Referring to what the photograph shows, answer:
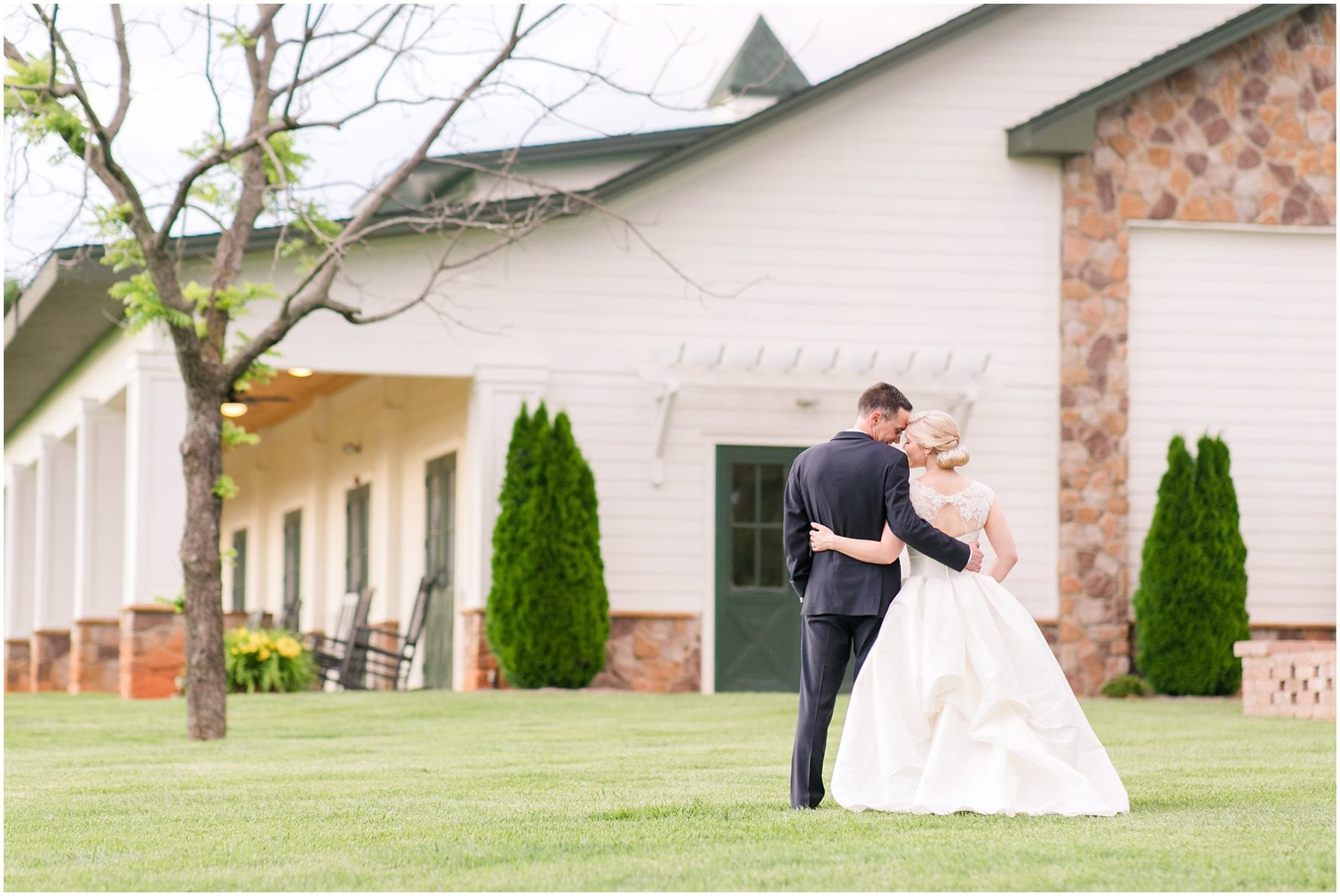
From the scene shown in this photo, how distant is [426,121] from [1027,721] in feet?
21.2

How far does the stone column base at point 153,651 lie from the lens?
47.5ft

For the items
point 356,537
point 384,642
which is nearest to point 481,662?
point 384,642

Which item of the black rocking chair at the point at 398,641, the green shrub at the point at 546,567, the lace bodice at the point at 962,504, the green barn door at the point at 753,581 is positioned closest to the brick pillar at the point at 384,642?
the black rocking chair at the point at 398,641

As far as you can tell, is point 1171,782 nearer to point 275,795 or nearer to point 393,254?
point 275,795

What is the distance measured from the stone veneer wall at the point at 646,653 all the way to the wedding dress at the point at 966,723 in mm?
8888

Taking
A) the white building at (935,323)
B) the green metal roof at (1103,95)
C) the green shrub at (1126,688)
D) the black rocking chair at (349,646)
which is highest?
the green metal roof at (1103,95)

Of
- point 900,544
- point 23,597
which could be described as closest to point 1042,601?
point 900,544

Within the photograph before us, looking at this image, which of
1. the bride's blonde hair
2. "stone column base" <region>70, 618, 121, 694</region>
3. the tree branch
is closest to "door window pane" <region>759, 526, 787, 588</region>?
"stone column base" <region>70, 618, 121, 694</region>

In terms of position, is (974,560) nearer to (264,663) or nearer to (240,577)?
(264,663)

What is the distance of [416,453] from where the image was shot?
59.6ft

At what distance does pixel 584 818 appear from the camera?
6348 millimetres

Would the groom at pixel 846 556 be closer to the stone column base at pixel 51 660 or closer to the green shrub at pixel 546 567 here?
→ the green shrub at pixel 546 567

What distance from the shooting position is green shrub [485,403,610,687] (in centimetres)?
1459

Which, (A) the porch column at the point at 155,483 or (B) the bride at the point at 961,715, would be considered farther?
(A) the porch column at the point at 155,483
